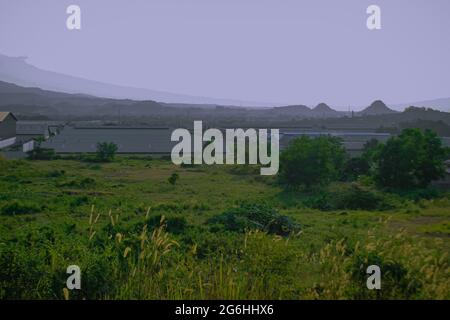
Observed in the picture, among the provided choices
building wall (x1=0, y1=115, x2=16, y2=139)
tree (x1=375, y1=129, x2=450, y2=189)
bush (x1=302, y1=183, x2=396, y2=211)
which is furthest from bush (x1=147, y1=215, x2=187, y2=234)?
building wall (x1=0, y1=115, x2=16, y2=139)

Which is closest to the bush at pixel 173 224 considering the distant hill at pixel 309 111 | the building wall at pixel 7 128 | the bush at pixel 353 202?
the bush at pixel 353 202

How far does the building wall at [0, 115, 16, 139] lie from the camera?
148 ft

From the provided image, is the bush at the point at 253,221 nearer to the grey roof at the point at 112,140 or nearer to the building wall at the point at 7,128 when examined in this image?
the grey roof at the point at 112,140

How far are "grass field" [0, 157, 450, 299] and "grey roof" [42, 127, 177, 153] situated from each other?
25.0ft

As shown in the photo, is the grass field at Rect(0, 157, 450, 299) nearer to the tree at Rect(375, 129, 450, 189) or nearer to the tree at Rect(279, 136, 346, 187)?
the tree at Rect(279, 136, 346, 187)

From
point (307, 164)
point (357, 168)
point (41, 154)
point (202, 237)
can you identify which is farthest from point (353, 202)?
point (41, 154)

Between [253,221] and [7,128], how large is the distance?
40.4m

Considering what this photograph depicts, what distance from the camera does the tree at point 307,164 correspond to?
25.8 m

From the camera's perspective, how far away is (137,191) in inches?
901
